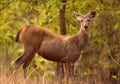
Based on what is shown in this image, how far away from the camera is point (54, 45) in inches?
548

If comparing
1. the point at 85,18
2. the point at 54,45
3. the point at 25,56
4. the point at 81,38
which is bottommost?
the point at 25,56

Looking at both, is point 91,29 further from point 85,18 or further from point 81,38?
point 85,18

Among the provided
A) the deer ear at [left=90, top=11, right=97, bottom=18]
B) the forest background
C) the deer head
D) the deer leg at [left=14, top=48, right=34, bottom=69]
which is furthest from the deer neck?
the deer leg at [left=14, top=48, right=34, bottom=69]

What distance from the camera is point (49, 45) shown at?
1384 centimetres

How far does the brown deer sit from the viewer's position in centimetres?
1362

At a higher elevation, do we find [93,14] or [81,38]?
[93,14]

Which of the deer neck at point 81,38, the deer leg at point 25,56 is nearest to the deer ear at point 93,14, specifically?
the deer neck at point 81,38

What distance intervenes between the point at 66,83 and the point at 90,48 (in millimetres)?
3687

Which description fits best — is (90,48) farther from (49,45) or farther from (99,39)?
(49,45)

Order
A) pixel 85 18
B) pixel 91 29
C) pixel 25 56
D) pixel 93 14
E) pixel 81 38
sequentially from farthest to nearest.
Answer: pixel 91 29 → pixel 81 38 → pixel 93 14 → pixel 85 18 → pixel 25 56

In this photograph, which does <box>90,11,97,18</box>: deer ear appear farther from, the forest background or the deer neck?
the deer neck

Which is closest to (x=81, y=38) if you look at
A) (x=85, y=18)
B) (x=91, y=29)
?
(x=85, y=18)

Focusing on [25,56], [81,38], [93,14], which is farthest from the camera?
[81,38]

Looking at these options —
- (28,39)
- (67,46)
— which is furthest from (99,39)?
(28,39)
